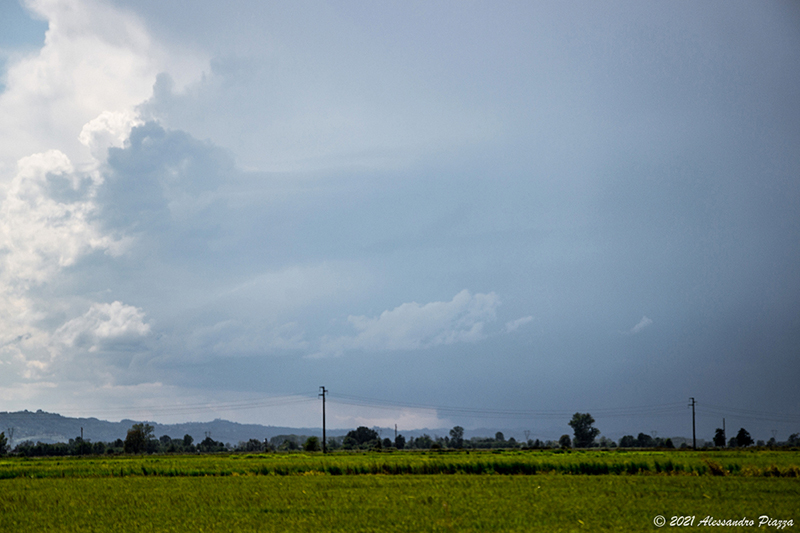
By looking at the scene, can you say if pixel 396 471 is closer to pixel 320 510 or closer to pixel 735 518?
pixel 320 510

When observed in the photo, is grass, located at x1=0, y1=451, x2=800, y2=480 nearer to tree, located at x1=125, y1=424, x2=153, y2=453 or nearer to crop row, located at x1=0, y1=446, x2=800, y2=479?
→ crop row, located at x1=0, y1=446, x2=800, y2=479

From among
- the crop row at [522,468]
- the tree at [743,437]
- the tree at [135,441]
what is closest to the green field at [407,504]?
the crop row at [522,468]

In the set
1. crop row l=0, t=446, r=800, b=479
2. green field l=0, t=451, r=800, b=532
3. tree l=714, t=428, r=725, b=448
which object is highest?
green field l=0, t=451, r=800, b=532

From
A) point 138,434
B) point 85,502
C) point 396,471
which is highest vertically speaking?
point 85,502

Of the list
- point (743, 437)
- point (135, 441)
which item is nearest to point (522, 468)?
point (743, 437)

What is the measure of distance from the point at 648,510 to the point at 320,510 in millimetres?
12340

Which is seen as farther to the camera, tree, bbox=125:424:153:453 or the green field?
tree, bbox=125:424:153:453

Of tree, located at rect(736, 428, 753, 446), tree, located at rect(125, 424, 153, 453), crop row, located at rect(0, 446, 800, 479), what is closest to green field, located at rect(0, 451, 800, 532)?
crop row, located at rect(0, 446, 800, 479)

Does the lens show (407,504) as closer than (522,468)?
Yes

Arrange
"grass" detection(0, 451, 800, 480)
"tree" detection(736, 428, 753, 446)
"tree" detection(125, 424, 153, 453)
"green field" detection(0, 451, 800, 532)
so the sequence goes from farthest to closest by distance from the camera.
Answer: "tree" detection(125, 424, 153, 453) < "tree" detection(736, 428, 753, 446) < "grass" detection(0, 451, 800, 480) < "green field" detection(0, 451, 800, 532)

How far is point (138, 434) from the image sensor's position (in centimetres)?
19475

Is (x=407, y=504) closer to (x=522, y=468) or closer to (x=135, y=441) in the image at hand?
(x=522, y=468)

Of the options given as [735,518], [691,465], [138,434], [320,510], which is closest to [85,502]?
[320,510]

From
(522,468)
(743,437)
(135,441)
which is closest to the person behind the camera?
(522,468)
